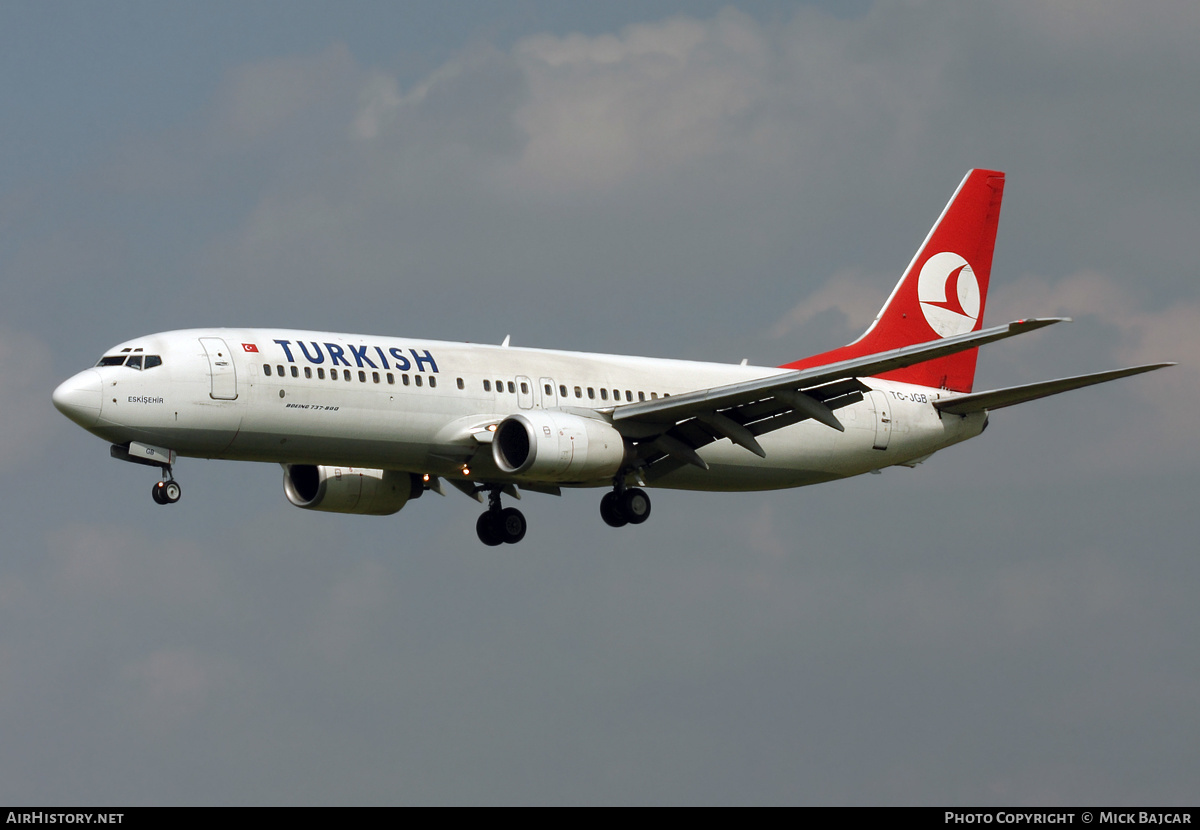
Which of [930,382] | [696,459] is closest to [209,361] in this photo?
[696,459]

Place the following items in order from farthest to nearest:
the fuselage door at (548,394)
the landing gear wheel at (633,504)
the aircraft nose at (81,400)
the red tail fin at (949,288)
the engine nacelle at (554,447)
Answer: the red tail fin at (949,288), the landing gear wheel at (633,504), the fuselage door at (548,394), the engine nacelle at (554,447), the aircraft nose at (81,400)

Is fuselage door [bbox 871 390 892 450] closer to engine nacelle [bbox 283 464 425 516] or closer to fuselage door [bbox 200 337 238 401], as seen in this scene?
engine nacelle [bbox 283 464 425 516]

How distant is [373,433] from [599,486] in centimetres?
756

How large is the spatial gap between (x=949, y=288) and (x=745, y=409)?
43.1ft

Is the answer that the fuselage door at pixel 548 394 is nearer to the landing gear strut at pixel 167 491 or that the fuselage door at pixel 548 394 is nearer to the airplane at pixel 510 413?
the airplane at pixel 510 413

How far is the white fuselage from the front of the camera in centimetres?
4244

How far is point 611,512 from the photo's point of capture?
4894 centimetres

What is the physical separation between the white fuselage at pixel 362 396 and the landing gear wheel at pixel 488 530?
488 cm

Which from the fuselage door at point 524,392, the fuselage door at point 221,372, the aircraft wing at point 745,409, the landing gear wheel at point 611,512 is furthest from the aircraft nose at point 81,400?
the landing gear wheel at point 611,512

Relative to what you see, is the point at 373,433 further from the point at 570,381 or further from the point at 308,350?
the point at 570,381

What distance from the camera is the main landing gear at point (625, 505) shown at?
1917 inches

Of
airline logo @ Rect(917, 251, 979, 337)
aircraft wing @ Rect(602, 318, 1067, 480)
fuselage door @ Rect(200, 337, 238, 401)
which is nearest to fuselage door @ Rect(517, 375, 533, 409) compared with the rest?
aircraft wing @ Rect(602, 318, 1067, 480)

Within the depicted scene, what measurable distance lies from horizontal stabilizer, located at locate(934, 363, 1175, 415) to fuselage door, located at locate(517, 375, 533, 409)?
43.9 ft

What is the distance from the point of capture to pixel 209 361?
4297 cm
